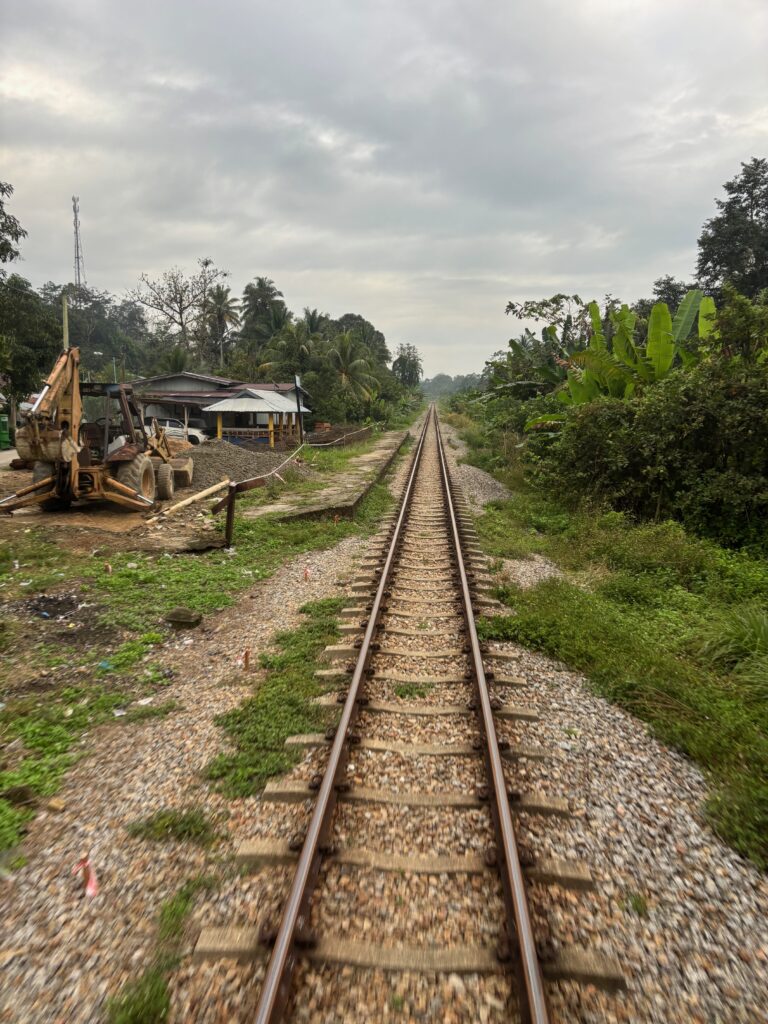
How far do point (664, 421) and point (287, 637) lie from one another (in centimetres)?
827

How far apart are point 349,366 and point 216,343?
2884 centimetres

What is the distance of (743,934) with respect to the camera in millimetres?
2625

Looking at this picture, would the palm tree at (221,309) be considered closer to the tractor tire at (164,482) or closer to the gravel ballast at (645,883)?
the tractor tire at (164,482)

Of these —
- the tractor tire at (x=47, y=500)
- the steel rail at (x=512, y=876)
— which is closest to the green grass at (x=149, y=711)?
the steel rail at (x=512, y=876)

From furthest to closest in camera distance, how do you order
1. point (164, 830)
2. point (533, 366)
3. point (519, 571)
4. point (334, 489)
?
point (533, 366) → point (334, 489) → point (519, 571) → point (164, 830)

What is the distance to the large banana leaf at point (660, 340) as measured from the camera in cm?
1145

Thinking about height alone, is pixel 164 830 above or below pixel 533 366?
below

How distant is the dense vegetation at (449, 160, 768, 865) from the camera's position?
4.43 m

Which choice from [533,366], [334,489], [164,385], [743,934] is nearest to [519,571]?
[743,934]

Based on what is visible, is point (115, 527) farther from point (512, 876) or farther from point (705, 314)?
point (705, 314)

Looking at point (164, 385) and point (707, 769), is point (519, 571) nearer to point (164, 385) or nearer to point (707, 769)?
point (707, 769)

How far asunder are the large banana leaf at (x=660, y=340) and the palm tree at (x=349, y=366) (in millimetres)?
25802

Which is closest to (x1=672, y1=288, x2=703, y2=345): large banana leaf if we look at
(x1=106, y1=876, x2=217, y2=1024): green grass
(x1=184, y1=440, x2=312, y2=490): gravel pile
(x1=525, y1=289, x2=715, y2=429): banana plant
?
(x1=525, y1=289, x2=715, y2=429): banana plant

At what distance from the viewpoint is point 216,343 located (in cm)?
5881
